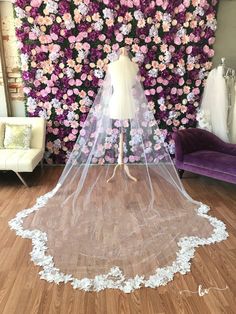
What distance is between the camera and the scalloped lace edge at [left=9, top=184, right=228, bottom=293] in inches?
71.5

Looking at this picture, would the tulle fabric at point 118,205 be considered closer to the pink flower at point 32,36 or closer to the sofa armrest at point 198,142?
the sofa armrest at point 198,142

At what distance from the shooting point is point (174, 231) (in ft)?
7.97

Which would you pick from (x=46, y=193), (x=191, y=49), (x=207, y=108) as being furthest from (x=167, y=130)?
(x=46, y=193)

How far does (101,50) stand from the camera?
379 cm

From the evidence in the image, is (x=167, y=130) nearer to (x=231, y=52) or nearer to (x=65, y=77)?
(x=231, y=52)

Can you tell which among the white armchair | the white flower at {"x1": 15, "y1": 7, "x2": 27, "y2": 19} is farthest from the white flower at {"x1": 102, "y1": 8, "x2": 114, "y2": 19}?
the white armchair

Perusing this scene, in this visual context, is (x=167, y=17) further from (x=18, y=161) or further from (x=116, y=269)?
(x=116, y=269)

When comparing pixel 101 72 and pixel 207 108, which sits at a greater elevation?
pixel 101 72

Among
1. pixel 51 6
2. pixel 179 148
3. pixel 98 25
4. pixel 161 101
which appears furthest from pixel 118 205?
pixel 51 6

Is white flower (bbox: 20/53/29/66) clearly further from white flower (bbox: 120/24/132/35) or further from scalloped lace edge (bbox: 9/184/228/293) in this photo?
scalloped lace edge (bbox: 9/184/228/293)

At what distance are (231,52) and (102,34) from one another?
1846 mm

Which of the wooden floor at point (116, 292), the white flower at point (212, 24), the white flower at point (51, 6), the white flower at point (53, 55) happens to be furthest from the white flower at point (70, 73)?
the wooden floor at point (116, 292)

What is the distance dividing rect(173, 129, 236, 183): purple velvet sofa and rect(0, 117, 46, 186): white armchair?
1.79m

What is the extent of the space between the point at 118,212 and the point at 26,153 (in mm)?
1489
